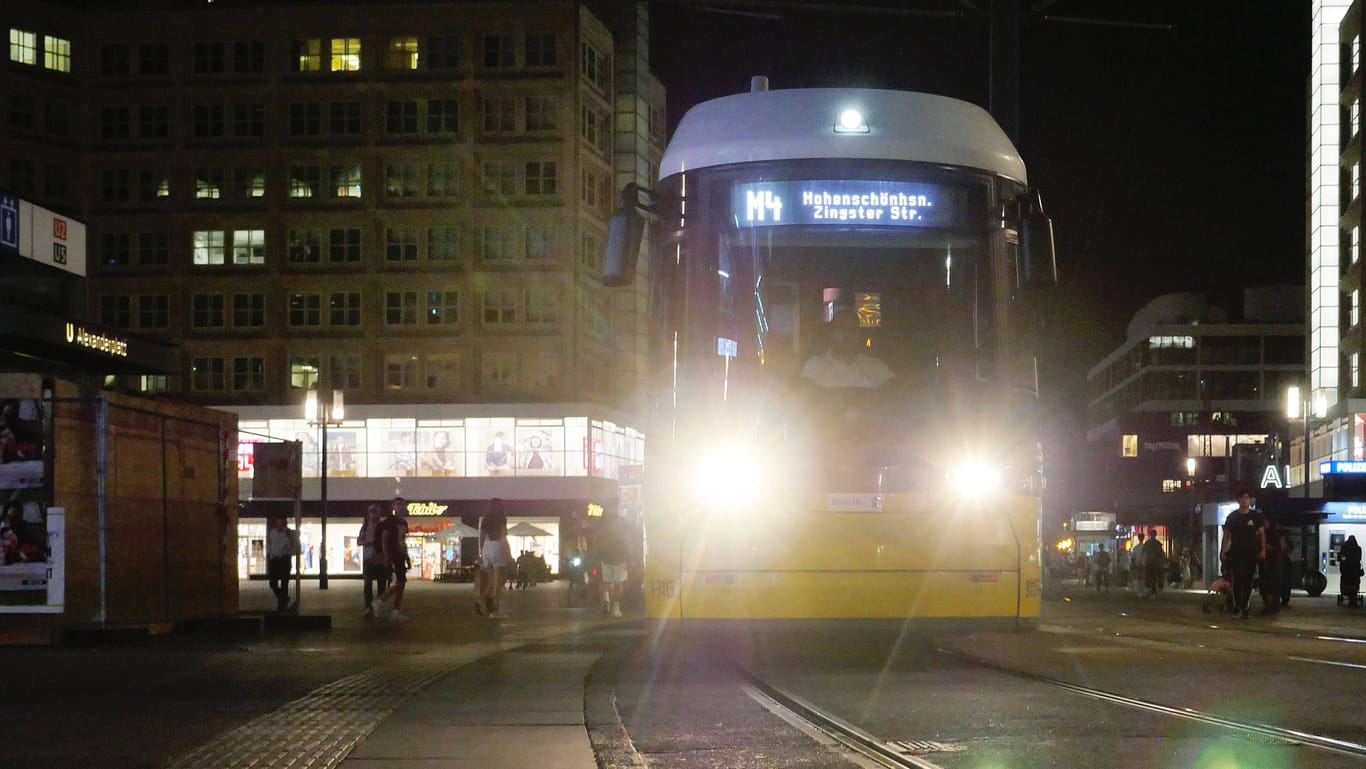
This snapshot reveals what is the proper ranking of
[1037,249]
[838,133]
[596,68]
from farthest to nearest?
[596,68]
[838,133]
[1037,249]

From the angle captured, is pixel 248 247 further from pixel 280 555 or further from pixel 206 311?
pixel 280 555

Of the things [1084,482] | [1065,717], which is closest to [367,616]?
[1065,717]

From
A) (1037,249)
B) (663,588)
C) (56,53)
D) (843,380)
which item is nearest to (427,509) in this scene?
(56,53)

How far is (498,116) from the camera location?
245ft

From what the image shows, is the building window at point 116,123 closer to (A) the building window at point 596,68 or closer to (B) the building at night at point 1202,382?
(A) the building window at point 596,68

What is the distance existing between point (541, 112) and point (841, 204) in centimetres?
6260

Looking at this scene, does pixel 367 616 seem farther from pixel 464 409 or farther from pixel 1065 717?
pixel 464 409

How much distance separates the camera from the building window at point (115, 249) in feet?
245

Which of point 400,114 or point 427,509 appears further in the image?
point 400,114

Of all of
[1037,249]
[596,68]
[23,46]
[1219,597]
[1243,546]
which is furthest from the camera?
[596,68]

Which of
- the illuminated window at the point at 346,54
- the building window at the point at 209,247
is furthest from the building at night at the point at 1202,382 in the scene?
the building window at the point at 209,247

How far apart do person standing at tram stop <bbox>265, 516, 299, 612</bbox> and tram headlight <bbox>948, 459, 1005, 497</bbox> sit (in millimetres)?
16272

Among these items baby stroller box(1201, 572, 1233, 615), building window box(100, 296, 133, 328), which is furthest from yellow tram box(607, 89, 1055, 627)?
building window box(100, 296, 133, 328)

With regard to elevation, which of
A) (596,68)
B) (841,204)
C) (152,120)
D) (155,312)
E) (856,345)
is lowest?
(856,345)
